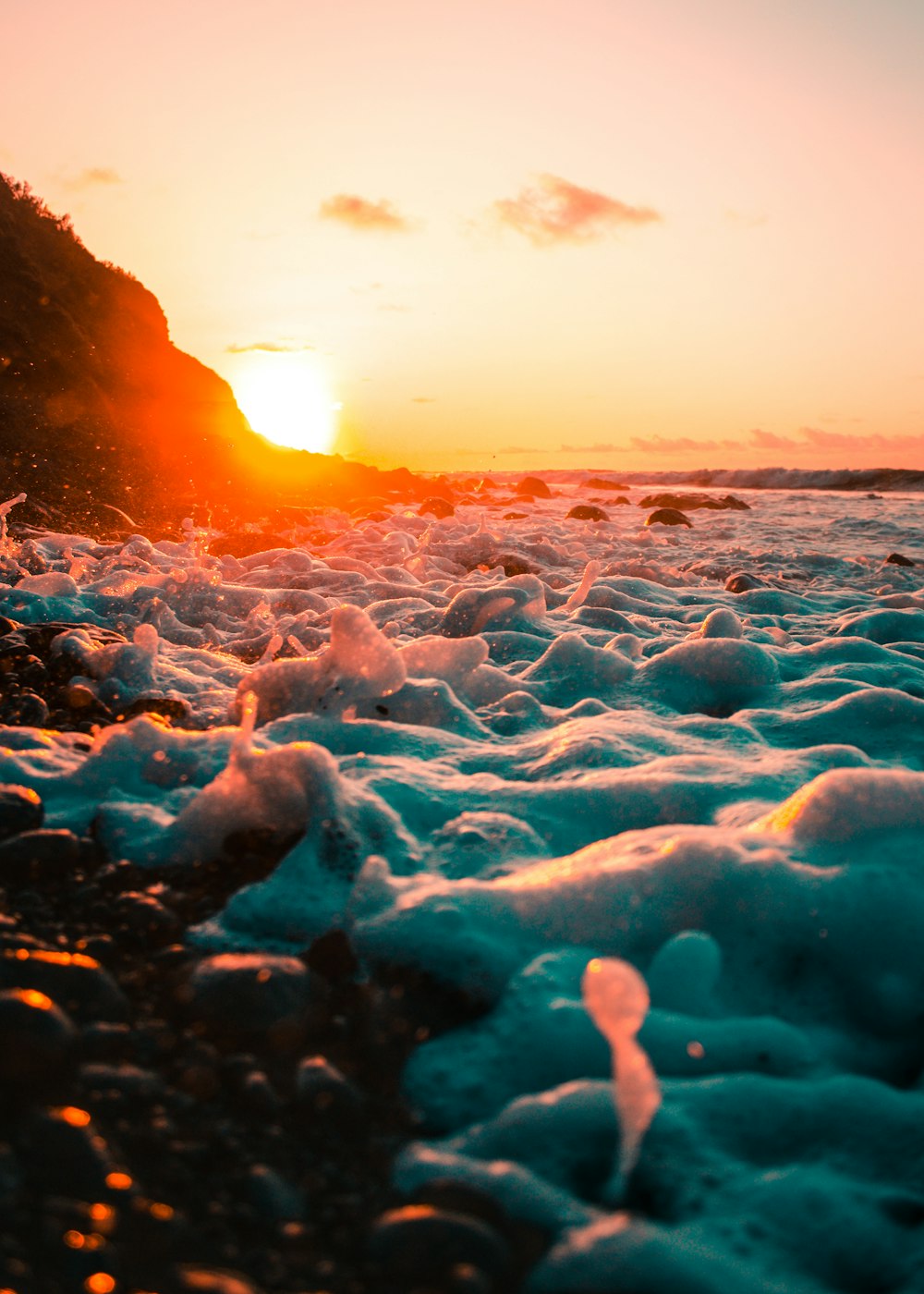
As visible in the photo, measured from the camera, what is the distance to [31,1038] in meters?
1.19

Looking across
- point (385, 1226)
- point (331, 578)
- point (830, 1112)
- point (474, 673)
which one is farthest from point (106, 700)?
point (331, 578)

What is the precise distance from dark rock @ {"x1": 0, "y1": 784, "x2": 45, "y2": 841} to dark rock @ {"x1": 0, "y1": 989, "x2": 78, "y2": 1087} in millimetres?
664

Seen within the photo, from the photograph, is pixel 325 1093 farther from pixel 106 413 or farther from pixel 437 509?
pixel 106 413

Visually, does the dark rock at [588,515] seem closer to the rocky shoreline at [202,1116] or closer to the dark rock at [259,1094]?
the rocky shoreline at [202,1116]

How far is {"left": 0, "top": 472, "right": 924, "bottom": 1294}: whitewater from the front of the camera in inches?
43.4

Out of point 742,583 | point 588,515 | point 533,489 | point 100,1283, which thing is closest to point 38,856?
point 100,1283

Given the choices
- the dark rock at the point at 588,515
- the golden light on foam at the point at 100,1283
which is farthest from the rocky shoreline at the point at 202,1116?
the dark rock at the point at 588,515

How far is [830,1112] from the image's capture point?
125 cm

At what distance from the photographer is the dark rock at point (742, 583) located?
6551 millimetres

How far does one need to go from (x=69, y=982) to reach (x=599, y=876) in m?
0.97

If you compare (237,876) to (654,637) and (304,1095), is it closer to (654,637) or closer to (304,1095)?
(304,1095)

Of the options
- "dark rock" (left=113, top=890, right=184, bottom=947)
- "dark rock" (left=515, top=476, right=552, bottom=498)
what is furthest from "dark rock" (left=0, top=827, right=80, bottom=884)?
"dark rock" (left=515, top=476, right=552, bottom=498)

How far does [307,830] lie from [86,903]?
470 millimetres

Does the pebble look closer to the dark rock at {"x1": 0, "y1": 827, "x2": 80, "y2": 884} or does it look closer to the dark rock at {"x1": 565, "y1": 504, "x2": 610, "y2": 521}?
the dark rock at {"x1": 565, "y1": 504, "x2": 610, "y2": 521}
